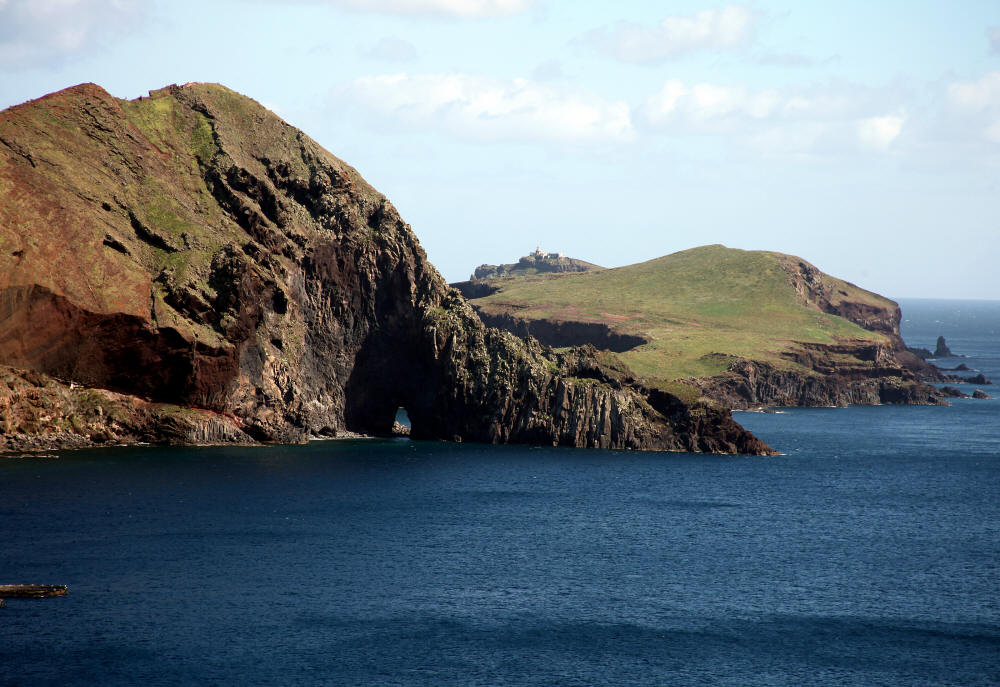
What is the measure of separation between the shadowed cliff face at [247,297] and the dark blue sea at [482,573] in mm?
13162

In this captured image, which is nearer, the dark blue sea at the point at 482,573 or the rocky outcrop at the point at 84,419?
the dark blue sea at the point at 482,573

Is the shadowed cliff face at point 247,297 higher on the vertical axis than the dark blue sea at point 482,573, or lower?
higher

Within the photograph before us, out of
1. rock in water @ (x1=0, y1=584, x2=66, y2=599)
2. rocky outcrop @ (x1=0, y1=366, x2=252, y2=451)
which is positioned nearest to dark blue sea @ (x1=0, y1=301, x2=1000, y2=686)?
rock in water @ (x1=0, y1=584, x2=66, y2=599)

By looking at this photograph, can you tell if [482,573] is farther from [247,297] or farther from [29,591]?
[247,297]

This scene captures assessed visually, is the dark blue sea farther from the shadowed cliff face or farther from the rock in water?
the shadowed cliff face

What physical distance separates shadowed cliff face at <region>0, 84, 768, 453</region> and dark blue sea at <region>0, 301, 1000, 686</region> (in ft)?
43.2

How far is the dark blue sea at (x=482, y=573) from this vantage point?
6694 cm

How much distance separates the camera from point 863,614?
79.2 meters

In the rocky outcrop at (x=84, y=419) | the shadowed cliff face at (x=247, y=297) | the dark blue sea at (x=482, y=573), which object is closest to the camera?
the dark blue sea at (x=482, y=573)

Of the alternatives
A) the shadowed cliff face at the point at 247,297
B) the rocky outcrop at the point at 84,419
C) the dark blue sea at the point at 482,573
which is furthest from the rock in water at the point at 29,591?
the shadowed cliff face at the point at 247,297

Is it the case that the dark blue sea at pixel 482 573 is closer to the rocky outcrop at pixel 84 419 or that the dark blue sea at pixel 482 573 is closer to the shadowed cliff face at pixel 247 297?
the rocky outcrop at pixel 84 419

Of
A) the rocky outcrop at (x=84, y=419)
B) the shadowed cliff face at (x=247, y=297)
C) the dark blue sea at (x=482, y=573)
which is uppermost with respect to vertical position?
the shadowed cliff face at (x=247, y=297)

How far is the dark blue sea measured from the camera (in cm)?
6694

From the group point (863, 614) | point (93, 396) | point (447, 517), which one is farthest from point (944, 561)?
point (93, 396)
